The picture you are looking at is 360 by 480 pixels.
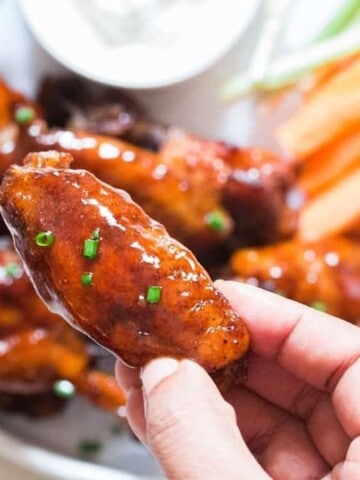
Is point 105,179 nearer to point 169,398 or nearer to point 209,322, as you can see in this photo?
point 209,322

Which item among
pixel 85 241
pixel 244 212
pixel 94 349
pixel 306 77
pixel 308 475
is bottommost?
pixel 94 349

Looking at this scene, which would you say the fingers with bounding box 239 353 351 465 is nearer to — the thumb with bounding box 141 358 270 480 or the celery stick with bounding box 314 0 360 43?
the thumb with bounding box 141 358 270 480

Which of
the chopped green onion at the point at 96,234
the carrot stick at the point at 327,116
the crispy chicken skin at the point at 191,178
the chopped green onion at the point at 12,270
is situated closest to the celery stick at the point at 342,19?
the carrot stick at the point at 327,116

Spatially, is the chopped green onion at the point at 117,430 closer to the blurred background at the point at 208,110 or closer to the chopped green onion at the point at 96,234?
the blurred background at the point at 208,110

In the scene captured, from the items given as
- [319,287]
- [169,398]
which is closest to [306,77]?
[319,287]

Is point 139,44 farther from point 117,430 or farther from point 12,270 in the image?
point 117,430
